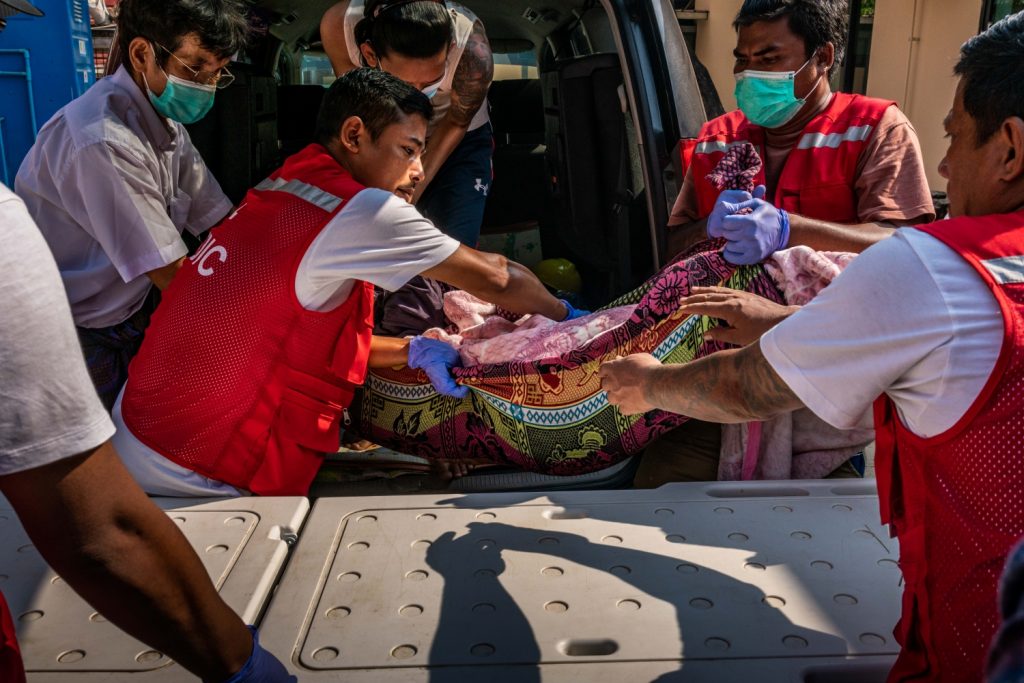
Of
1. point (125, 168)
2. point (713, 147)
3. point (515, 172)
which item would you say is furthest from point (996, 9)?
point (125, 168)

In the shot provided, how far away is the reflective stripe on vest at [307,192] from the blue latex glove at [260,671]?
4.19 feet

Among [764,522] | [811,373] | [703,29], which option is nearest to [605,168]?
[764,522]

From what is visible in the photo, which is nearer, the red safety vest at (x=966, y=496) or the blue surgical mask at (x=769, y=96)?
the red safety vest at (x=966, y=496)

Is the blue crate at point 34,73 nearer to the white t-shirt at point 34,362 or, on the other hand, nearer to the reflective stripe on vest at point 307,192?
the reflective stripe on vest at point 307,192

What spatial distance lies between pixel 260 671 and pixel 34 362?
1.86 ft

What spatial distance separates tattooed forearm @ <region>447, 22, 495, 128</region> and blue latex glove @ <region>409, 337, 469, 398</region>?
1.20m

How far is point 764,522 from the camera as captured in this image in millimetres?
2070

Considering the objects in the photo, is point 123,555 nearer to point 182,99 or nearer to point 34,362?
point 34,362

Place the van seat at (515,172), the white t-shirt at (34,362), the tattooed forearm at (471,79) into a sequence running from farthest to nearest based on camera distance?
the van seat at (515,172) < the tattooed forearm at (471,79) < the white t-shirt at (34,362)

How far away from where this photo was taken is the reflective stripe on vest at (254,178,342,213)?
2377 millimetres

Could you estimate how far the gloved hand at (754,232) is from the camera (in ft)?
7.70

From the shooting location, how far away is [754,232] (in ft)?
7.67

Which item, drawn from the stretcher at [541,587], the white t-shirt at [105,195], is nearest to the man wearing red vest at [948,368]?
the stretcher at [541,587]

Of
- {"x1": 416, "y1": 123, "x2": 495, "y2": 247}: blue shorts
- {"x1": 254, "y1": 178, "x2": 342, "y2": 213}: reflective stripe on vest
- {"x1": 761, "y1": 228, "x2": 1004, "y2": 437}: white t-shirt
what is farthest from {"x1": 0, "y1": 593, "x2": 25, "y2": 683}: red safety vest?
{"x1": 416, "y1": 123, "x2": 495, "y2": 247}: blue shorts
